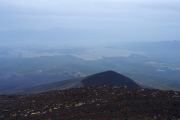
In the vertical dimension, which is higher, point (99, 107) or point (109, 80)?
point (99, 107)

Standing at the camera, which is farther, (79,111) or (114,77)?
(114,77)

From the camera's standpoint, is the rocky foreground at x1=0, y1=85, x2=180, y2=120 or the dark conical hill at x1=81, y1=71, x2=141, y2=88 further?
the dark conical hill at x1=81, y1=71, x2=141, y2=88

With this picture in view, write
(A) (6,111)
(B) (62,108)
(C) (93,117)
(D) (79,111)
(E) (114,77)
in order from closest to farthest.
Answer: (C) (93,117) → (D) (79,111) → (B) (62,108) → (A) (6,111) → (E) (114,77)

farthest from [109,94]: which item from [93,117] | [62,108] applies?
[93,117]

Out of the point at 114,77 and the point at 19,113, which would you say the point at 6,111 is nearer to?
the point at 19,113

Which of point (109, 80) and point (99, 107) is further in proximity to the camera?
point (109, 80)

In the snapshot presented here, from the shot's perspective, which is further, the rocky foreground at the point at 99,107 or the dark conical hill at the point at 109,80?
the dark conical hill at the point at 109,80

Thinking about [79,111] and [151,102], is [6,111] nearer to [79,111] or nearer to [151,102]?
[79,111]

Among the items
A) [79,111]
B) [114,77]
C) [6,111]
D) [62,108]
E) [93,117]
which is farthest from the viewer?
[114,77]
